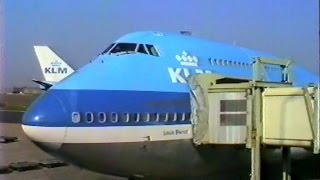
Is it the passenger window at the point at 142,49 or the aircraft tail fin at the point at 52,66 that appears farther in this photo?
the aircraft tail fin at the point at 52,66

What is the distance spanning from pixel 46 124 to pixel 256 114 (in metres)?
3.63

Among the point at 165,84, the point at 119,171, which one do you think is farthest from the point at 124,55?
the point at 119,171

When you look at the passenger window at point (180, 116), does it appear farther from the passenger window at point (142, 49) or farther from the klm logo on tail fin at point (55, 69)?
the klm logo on tail fin at point (55, 69)

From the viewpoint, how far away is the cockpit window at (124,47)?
9516 millimetres

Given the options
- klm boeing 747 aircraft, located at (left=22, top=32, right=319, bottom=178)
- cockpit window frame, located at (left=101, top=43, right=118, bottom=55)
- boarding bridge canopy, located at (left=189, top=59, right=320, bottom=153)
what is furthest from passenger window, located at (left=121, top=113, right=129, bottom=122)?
cockpit window frame, located at (left=101, top=43, right=118, bottom=55)

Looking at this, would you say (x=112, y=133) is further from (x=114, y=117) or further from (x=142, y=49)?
(x=142, y=49)

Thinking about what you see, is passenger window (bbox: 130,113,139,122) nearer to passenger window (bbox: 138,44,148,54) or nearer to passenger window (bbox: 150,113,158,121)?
passenger window (bbox: 150,113,158,121)

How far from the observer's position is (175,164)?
351 inches

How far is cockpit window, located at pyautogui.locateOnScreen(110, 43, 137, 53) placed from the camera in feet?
31.2

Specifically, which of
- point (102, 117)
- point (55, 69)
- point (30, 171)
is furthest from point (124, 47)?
point (55, 69)

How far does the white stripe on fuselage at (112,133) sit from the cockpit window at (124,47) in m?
1.85

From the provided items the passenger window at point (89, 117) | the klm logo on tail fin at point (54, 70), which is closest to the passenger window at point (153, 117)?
the passenger window at point (89, 117)

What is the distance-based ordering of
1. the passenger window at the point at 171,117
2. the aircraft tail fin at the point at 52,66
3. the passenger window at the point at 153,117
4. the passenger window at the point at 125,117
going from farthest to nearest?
the aircraft tail fin at the point at 52,66
the passenger window at the point at 171,117
the passenger window at the point at 153,117
the passenger window at the point at 125,117

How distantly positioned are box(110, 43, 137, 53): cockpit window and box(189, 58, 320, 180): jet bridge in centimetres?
135
